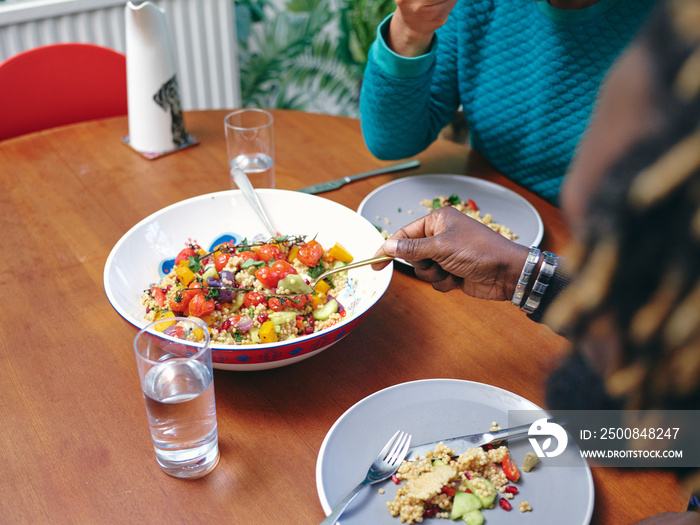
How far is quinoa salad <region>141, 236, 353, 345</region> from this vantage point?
3.13 feet

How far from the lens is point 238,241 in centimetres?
122

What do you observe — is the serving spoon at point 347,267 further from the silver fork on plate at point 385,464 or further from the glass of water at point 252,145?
the glass of water at point 252,145

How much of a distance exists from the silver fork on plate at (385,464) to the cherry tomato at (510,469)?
0.12 m

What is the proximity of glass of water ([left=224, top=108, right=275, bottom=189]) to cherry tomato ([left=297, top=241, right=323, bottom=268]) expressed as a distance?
1.11ft

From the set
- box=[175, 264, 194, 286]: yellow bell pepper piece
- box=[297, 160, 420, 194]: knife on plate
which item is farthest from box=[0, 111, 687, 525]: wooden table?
box=[175, 264, 194, 286]: yellow bell pepper piece

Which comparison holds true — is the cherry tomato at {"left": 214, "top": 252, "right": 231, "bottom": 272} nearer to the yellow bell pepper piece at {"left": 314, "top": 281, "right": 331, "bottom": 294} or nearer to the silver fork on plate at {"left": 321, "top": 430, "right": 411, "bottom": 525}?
the yellow bell pepper piece at {"left": 314, "top": 281, "right": 331, "bottom": 294}

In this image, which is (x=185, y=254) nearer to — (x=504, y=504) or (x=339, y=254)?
(x=339, y=254)

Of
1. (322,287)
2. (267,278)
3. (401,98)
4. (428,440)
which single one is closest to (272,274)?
(267,278)

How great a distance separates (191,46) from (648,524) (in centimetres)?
282

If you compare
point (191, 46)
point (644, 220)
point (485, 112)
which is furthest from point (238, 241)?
point (191, 46)

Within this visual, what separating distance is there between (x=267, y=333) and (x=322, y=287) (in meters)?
0.20

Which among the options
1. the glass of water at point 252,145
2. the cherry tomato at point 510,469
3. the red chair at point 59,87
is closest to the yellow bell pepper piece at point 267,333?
the cherry tomato at point 510,469

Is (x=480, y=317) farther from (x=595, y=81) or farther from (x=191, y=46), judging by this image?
(x=191, y=46)

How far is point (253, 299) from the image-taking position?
98cm
